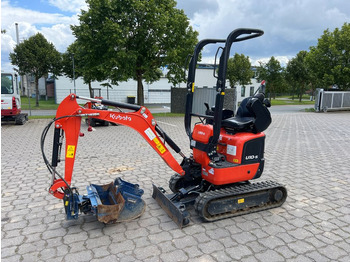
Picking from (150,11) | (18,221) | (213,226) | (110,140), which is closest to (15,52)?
(150,11)

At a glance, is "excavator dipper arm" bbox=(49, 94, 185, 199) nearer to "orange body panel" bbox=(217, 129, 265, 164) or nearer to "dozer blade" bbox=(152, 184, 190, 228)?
"dozer blade" bbox=(152, 184, 190, 228)

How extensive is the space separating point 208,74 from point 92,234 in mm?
39361

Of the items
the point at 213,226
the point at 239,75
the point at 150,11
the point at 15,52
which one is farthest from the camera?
the point at 239,75

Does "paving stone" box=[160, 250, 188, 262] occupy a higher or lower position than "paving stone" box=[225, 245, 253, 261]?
lower

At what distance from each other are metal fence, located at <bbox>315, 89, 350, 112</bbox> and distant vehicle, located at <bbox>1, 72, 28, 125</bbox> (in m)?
22.3

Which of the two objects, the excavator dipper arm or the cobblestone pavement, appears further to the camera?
the excavator dipper arm

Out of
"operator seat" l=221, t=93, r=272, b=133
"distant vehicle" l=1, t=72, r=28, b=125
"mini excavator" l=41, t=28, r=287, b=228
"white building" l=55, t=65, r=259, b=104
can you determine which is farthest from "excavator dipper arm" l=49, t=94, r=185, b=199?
"white building" l=55, t=65, r=259, b=104

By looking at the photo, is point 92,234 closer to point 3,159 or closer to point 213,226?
point 213,226

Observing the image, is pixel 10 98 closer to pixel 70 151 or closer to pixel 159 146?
pixel 70 151

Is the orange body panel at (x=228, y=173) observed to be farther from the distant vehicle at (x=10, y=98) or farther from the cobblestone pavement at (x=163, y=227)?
the distant vehicle at (x=10, y=98)

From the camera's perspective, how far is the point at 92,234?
384 cm

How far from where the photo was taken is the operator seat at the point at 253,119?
14.6ft

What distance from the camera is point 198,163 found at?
462 centimetres

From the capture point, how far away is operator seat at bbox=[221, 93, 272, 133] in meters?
4.45
